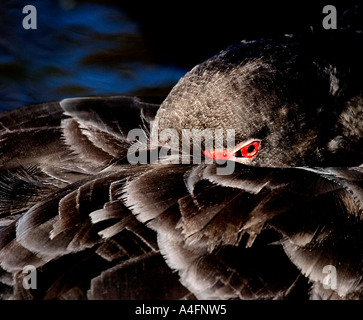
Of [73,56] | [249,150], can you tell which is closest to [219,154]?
[249,150]

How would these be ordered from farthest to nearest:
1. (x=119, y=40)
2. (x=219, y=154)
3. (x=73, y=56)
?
(x=119, y=40) → (x=73, y=56) → (x=219, y=154)

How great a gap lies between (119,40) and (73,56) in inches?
16.4

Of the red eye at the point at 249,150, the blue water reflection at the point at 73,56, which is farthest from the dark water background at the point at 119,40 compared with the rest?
the red eye at the point at 249,150

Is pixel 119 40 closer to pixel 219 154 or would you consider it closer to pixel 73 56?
pixel 73 56

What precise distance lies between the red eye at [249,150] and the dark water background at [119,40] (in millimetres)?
1958

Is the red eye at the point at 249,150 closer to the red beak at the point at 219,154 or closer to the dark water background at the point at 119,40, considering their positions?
the red beak at the point at 219,154

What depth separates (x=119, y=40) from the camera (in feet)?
16.3

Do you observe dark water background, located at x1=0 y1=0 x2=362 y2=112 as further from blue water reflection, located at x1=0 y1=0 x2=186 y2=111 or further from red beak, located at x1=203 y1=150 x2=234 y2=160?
red beak, located at x1=203 y1=150 x2=234 y2=160

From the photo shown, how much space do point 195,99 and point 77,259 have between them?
3.66ft

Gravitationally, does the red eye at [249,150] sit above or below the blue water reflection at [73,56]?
below

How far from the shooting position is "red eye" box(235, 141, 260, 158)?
2.73 meters

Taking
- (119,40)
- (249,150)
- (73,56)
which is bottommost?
(249,150)

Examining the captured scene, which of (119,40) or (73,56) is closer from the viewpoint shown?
(73,56)

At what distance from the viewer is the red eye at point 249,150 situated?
2.73 m
